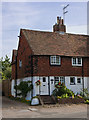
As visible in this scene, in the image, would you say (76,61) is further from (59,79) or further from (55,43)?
(55,43)

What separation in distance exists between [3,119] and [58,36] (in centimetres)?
1682

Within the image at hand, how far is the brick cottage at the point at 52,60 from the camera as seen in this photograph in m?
23.1

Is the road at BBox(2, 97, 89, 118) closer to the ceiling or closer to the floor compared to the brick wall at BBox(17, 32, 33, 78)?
closer to the floor

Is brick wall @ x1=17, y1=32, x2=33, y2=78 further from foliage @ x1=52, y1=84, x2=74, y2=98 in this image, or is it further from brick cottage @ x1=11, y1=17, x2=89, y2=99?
foliage @ x1=52, y1=84, x2=74, y2=98

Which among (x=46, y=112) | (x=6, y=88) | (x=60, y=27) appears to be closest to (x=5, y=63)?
(x=6, y=88)

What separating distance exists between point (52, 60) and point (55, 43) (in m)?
3.25

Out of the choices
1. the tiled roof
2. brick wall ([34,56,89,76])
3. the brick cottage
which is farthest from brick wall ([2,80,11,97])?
brick wall ([34,56,89,76])

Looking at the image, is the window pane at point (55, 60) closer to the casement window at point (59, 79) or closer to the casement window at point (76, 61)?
the casement window at point (59, 79)

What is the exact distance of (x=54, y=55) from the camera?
2362cm

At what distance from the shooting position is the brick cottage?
23094mm

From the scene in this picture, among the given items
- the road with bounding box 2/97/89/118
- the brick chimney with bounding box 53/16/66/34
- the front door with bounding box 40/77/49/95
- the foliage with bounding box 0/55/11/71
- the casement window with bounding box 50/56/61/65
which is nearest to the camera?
the road with bounding box 2/97/89/118

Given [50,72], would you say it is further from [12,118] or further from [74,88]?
[12,118]

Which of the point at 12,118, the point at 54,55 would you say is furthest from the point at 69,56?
the point at 12,118

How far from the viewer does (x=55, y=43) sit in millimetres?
26062
